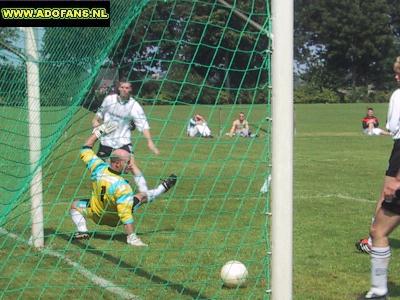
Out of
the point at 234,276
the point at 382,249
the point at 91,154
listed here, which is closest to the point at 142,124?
the point at 91,154

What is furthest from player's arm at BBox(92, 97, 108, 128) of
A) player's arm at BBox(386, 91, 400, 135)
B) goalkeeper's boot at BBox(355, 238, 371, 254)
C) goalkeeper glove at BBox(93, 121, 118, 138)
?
goalkeeper's boot at BBox(355, 238, 371, 254)

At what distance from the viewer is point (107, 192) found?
757 cm

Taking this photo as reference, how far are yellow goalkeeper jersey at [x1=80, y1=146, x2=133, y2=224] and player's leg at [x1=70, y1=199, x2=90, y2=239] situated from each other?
0.61 ft

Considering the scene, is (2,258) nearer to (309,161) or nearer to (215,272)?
(215,272)

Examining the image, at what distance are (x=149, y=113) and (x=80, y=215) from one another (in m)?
1.57

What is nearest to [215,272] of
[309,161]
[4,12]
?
[4,12]

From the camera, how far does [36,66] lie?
7.15m

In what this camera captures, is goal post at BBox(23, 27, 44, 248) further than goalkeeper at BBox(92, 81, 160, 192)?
No

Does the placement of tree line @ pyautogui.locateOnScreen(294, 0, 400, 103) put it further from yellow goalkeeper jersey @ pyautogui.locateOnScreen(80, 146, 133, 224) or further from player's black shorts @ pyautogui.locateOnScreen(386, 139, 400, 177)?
player's black shorts @ pyautogui.locateOnScreen(386, 139, 400, 177)

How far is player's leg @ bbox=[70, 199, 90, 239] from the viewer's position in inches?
311

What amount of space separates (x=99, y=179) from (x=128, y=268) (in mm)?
1375

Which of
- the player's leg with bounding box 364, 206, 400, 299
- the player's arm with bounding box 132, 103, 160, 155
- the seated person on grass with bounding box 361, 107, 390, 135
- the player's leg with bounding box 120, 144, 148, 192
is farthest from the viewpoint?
the seated person on grass with bounding box 361, 107, 390, 135

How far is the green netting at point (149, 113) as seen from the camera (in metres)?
5.43

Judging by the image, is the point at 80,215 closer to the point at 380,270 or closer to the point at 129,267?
the point at 129,267
